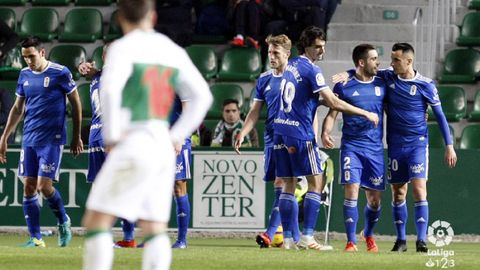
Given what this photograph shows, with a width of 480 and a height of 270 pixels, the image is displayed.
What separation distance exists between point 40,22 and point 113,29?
1159mm

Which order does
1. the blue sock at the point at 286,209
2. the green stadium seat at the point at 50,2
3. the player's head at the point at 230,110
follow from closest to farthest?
1. the blue sock at the point at 286,209
2. the player's head at the point at 230,110
3. the green stadium seat at the point at 50,2

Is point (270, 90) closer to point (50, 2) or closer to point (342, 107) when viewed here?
point (342, 107)

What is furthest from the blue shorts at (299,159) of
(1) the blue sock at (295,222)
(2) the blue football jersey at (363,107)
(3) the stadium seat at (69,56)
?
(3) the stadium seat at (69,56)

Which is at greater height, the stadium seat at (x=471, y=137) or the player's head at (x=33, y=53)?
the player's head at (x=33, y=53)

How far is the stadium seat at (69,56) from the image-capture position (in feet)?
61.1

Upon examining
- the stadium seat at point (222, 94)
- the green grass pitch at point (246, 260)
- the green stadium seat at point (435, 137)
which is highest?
the stadium seat at point (222, 94)

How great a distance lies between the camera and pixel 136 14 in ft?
22.6

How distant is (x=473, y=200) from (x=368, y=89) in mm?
3770

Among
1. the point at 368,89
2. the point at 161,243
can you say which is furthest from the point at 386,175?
the point at 161,243

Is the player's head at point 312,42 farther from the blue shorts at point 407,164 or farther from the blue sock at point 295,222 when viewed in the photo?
the blue sock at point 295,222

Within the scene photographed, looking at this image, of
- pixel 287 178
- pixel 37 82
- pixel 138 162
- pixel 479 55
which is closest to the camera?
pixel 138 162

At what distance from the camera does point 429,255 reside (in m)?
11.2

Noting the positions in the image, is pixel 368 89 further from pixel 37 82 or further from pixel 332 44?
pixel 332 44

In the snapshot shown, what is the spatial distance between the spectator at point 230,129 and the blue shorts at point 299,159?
138 inches
